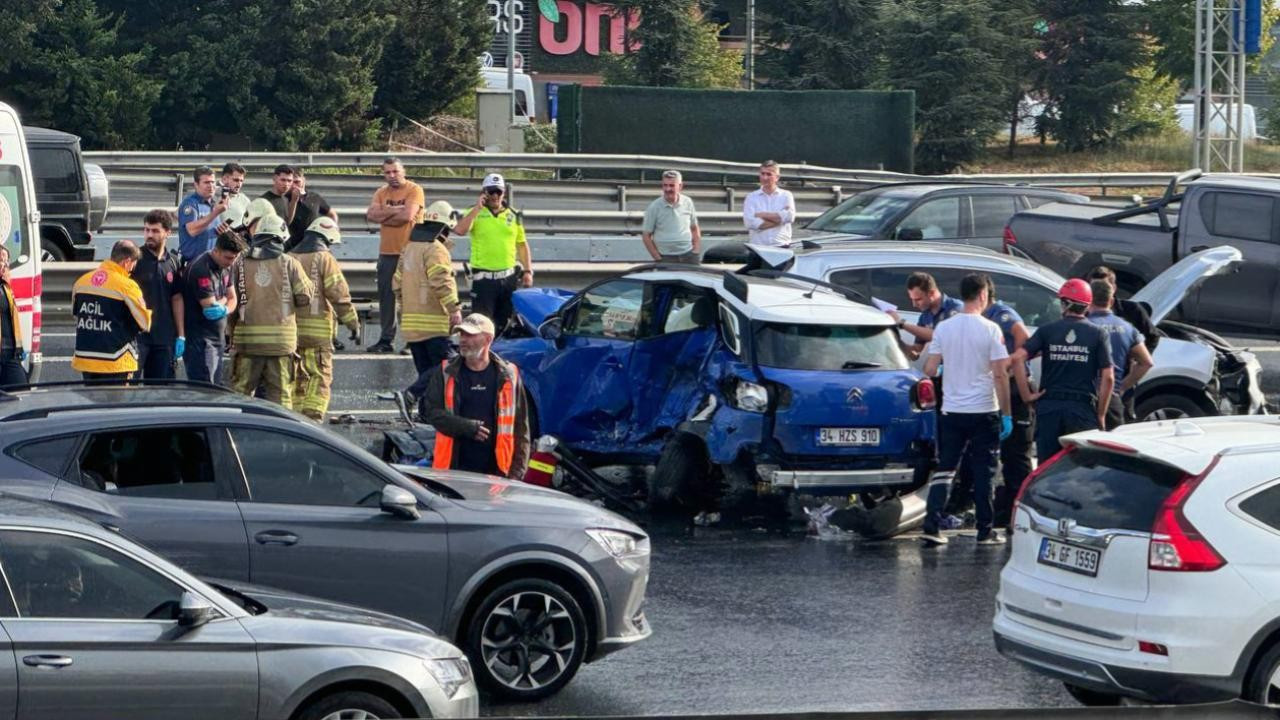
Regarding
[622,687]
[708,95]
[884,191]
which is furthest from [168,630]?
[708,95]

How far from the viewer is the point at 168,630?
6.23m

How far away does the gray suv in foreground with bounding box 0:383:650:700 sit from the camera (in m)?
7.78

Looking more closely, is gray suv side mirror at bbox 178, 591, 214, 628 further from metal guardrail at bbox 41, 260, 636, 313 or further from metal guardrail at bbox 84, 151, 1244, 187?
metal guardrail at bbox 84, 151, 1244, 187

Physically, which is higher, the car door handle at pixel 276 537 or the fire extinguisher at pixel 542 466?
the car door handle at pixel 276 537

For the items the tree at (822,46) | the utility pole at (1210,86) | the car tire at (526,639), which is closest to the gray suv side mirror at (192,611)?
the car tire at (526,639)

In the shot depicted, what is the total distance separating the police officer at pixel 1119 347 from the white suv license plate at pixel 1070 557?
4.40 metres

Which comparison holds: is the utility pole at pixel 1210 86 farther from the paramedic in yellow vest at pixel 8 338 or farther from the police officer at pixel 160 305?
the paramedic in yellow vest at pixel 8 338

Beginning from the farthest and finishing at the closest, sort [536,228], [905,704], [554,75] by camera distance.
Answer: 1. [554,75]
2. [536,228]
3. [905,704]

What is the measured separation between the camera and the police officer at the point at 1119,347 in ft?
39.9

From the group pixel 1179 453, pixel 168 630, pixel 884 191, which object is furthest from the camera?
pixel 884 191

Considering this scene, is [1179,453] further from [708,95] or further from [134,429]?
[708,95]

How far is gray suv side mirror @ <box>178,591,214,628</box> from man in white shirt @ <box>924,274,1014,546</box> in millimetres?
6444

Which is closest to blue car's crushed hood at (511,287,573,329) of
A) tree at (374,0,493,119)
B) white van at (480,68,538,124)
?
tree at (374,0,493,119)

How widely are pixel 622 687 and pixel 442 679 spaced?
1963 millimetres
